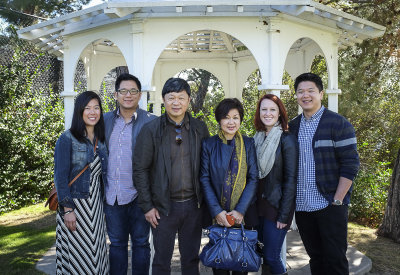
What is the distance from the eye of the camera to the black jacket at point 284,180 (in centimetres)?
301

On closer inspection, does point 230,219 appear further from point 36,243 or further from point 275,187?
point 36,243

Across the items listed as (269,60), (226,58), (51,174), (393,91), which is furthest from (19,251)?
(393,91)

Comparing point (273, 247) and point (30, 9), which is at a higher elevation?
point (30, 9)

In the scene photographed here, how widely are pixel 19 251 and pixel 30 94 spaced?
14.8ft

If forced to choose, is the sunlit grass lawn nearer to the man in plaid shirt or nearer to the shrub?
the shrub

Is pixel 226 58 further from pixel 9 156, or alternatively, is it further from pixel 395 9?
pixel 9 156

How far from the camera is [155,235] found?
3.06m

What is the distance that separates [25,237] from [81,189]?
3.70 m

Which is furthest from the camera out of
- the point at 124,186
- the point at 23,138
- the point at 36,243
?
the point at 23,138

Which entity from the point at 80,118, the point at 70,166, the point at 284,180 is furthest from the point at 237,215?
the point at 80,118

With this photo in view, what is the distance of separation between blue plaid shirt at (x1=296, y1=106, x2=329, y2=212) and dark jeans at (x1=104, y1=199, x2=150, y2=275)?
140 cm

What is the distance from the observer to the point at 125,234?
3.38 meters

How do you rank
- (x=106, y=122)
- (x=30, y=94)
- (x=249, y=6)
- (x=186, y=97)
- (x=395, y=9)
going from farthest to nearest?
(x=30, y=94) → (x=395, y=9) → (x=249, y=6) → (x=106, y=122) → (x=186, y=97)

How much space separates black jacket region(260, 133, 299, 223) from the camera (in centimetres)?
301
